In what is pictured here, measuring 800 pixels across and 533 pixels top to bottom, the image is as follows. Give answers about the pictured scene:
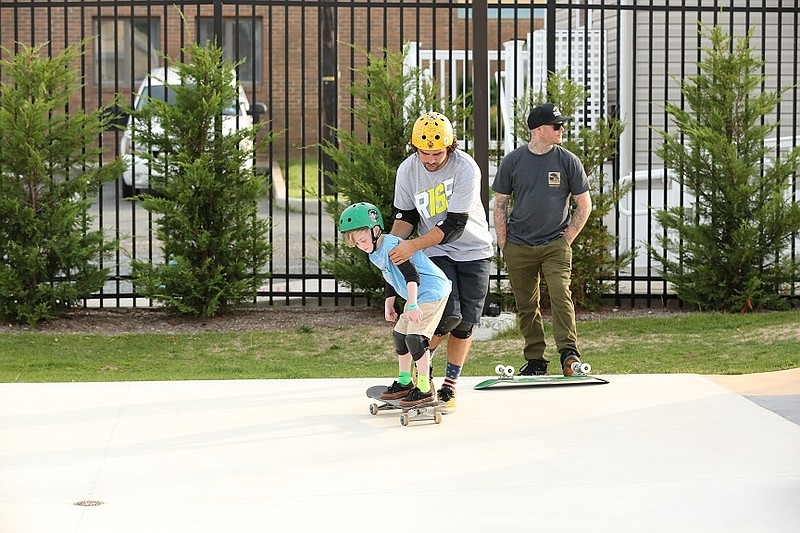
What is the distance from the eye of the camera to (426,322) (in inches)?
265

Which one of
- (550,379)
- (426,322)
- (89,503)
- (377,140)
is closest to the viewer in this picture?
(89,503)

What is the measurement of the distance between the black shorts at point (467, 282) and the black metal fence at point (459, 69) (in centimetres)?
324

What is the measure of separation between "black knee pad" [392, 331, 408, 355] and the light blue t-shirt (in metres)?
0.20

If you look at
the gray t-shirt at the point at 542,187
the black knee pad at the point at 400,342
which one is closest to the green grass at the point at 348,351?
the gray t-shirt at the point at 542,187

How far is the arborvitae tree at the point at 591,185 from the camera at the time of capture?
1145 centimetres

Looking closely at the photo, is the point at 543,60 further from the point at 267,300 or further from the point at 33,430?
the point at 33,430

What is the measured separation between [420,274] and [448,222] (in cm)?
32

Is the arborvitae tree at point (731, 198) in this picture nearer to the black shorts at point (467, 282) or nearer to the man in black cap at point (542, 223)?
the man in black cap at point (542, 223)

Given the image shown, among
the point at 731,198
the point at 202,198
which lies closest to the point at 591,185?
the point at 731,198

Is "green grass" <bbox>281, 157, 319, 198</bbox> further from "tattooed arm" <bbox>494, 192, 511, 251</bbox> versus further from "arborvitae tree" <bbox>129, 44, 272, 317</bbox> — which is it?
"tattooed arm" <bbox>494, 192, 511, 251</bbox>

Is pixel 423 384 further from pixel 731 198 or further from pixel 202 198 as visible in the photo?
pixel 731 198

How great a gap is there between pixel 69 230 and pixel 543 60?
811cm

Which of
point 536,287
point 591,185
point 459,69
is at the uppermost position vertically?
point 459,69

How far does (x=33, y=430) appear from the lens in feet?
22.1
